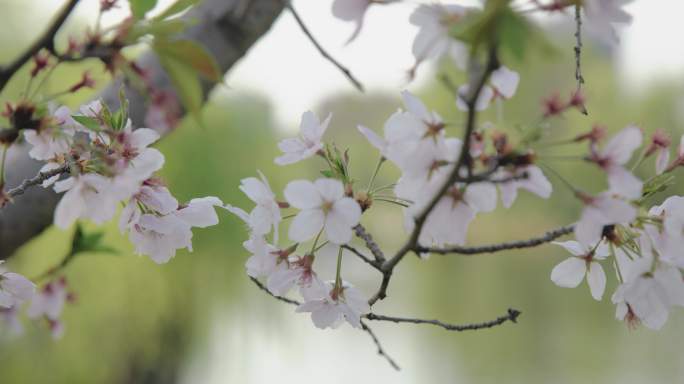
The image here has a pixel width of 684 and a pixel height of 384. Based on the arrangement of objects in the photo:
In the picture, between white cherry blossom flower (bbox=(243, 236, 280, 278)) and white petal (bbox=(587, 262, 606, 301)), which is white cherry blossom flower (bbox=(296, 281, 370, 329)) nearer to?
white cherry blossom flower (bbox=(243, 236, 280, 278))

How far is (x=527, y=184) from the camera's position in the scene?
41 centimetres

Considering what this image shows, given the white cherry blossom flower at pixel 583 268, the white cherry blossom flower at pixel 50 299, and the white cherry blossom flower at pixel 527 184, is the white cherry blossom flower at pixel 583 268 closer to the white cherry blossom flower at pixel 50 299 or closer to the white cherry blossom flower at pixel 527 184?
the white cherry blossom flower at pixel 527 184

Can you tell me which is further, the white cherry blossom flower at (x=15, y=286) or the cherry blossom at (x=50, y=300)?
the cherry blossom at (x=50, y=300)

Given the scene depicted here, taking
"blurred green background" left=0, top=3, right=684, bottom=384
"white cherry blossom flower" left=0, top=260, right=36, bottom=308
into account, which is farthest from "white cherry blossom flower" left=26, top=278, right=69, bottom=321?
"blurred green background" left=0, top=3, right=684, bottom=384

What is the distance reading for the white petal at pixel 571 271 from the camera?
585mm

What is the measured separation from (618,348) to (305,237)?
682 cm

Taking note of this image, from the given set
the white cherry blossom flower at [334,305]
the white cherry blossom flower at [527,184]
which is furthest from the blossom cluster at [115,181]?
the white cherry blossom flower at [527,184]

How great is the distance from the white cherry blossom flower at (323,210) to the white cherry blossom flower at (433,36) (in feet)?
0.34

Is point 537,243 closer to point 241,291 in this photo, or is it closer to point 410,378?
point 241,291

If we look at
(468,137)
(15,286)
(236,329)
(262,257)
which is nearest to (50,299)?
(15,286)

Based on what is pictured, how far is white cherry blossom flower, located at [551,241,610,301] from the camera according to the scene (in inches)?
22.7

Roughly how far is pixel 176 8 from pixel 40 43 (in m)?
0.09

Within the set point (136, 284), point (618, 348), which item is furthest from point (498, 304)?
point (136, 284)

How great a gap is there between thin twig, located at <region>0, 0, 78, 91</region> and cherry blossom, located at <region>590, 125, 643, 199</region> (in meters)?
0.28
